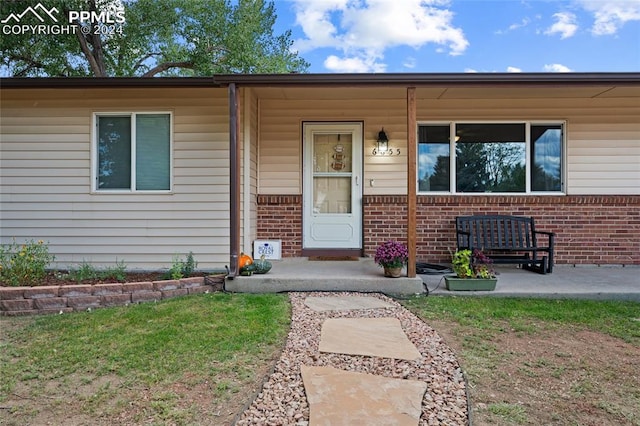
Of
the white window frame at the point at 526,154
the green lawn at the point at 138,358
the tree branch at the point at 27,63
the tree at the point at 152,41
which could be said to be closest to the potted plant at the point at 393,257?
the green lawn at the point at 138,358

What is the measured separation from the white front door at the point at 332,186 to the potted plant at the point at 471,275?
75.5 inches

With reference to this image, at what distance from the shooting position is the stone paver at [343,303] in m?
3.95

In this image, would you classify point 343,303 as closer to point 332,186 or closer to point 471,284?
point 471,284

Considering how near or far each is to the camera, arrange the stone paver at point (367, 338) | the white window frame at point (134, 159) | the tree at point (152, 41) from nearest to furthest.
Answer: the stone paver at point (367, 338)
the white window frame at point (134, 159)
the tree at point (152, 41)

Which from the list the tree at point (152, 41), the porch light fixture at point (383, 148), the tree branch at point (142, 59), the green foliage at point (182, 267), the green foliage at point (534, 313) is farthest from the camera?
the tree branch at point (142, 59)

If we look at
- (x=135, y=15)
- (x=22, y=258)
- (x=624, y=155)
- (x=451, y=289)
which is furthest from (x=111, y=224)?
(x=135, y=15)

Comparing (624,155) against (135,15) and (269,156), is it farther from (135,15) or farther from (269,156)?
(135,15)

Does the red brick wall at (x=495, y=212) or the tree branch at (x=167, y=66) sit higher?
the tree branch at (x=167, y=66)

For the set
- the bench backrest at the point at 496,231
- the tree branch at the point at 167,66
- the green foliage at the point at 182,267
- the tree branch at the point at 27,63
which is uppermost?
the tree branch at the point at 167,66

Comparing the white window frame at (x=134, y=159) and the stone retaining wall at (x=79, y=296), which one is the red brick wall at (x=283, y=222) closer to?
the white window frame at (x=134, y=159)

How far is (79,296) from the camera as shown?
13.4ft

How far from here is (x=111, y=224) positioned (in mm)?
5484

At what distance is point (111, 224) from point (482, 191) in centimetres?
562

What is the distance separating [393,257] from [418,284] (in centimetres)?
43
